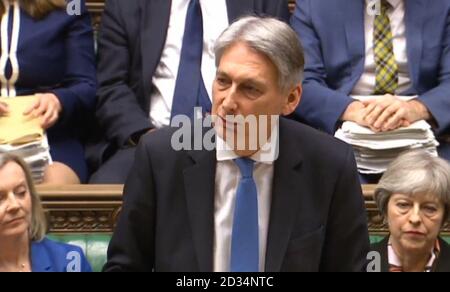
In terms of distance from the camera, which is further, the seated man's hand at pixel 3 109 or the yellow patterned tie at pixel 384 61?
the yellow patterned tie at pixel 384 61

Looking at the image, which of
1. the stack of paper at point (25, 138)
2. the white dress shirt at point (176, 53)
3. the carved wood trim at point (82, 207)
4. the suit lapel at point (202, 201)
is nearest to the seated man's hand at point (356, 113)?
the white dress shirt at point (176, 53)

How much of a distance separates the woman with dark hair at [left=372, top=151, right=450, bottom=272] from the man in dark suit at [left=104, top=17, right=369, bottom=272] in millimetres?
426

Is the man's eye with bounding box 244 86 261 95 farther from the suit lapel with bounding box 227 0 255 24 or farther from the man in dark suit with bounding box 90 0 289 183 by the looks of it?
the suit lapel with bounding box 227 0 255 24

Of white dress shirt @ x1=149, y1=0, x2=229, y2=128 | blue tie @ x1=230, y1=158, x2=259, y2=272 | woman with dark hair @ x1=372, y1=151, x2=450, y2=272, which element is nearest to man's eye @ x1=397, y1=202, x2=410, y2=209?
woman with dark hair @ x1=372, y1=151, x2=450, y2=272

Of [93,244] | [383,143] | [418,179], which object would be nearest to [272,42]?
→ [418,179]

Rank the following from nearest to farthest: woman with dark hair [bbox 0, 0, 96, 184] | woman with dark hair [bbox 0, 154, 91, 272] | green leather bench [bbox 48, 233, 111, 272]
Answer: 1. woman with dark hair [bbox 0, 154, 91, 272]
2. green leather bench [bbox 48, 233, 111, 272]
3. woman with dark hair [bbox 0, 0, 96, 184]

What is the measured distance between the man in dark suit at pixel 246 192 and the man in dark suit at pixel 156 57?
1.00m

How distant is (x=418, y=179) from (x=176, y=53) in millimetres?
920

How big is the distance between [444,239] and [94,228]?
0.82 metres

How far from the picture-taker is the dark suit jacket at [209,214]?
200 centimetres

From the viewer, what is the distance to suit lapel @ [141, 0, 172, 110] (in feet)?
10.2

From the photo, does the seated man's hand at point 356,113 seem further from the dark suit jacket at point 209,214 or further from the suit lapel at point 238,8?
the dark suit jacket at point 209,214
